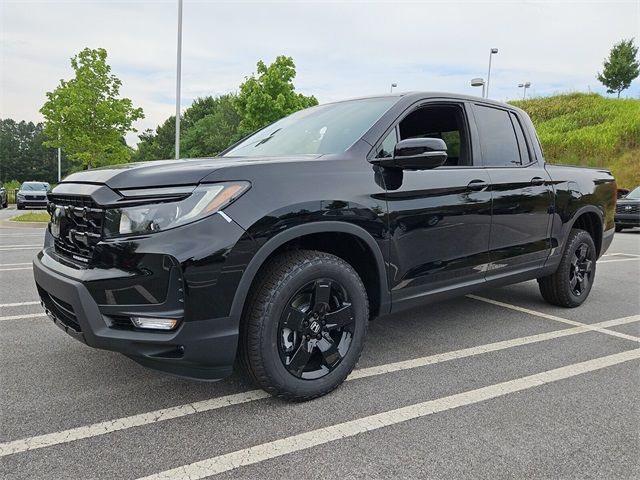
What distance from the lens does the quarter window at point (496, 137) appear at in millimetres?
3811

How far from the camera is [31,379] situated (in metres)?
2.92

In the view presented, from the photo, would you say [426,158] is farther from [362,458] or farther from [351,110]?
[362,458]

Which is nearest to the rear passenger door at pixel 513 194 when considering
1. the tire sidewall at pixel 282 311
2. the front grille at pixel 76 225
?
the tire sidewall at pixel 282 311

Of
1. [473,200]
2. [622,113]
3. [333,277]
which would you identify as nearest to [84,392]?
[333,277]

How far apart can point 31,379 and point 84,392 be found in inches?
17.1

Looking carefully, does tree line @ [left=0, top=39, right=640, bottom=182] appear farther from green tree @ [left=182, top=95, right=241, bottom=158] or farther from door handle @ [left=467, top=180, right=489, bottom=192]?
green tree @ [left=182, top=95, right=241, bottom=158]

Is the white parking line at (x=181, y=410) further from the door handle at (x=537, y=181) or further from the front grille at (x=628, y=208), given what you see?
the front grille at (x=628, y=208)

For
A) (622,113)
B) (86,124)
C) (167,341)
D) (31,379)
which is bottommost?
(31,379)

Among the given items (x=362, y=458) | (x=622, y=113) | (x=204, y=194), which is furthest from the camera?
(x=622, y=113)

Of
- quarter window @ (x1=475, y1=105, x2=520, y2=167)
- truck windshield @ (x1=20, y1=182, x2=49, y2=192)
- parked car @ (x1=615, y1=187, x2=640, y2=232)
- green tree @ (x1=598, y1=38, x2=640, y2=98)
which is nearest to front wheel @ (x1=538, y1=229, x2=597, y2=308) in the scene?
quarter window @ (x1=475, y1=105, x2=520, y2=167)

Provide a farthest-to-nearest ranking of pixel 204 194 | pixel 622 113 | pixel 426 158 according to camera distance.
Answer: pixel 622 113, pixel 426 158, pixel 204 194

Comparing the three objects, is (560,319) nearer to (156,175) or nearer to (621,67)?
(156,175)

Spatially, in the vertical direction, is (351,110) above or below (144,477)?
above

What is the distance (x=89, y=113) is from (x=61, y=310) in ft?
60.6
